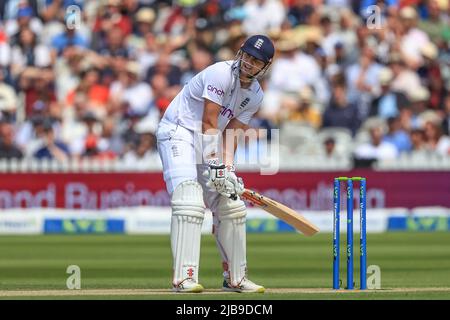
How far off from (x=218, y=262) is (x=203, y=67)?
5729mm

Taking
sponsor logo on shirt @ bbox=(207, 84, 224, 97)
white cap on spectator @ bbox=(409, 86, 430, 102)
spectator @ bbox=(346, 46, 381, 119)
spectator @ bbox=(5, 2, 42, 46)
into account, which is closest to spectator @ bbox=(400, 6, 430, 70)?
white cap on spectator @ bbox=(409, 86, 430, 102)

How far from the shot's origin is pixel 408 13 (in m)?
17.2

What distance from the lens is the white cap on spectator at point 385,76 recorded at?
16547 mm

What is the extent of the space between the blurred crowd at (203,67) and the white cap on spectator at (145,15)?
7 cm

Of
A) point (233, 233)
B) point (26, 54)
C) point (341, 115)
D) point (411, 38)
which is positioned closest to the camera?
point (233, 233)

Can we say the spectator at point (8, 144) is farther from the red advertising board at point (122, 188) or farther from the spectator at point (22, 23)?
the spectator at point (22, 23)

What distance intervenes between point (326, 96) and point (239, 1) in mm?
2047

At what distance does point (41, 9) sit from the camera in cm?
1738

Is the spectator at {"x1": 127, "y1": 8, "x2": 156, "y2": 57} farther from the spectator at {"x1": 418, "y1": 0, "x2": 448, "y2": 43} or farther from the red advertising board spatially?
the spectator at {"x1": 418, "y1": 0, "x2": 448, "y2": 43}

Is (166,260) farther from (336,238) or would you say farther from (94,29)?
(94,29)

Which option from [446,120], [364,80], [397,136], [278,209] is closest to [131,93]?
[364,80]

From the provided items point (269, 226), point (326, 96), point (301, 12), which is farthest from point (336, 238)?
point (301, 12)

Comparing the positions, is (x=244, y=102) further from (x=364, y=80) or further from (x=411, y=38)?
(x=411, y=38)

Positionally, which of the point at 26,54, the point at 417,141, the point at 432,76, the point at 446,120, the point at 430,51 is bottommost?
the point at 417,141
